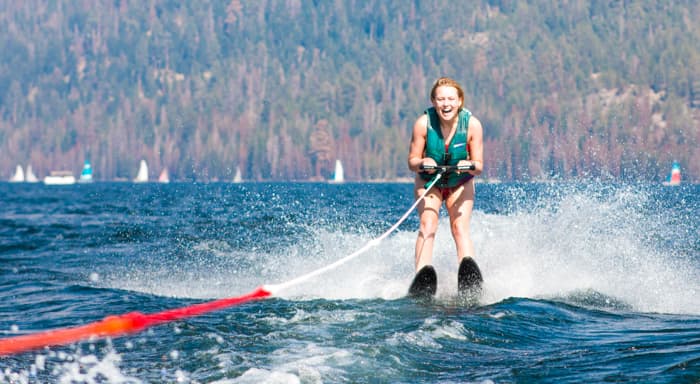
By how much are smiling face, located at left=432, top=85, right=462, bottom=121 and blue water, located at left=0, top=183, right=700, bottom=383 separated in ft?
6.02

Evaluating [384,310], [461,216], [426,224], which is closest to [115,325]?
[384,310]

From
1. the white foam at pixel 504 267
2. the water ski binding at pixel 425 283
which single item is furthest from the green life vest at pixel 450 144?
the white foam at pixel 504 267

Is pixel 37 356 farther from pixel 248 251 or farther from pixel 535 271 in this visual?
pixel 248 251

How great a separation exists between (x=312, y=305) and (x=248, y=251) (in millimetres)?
7083

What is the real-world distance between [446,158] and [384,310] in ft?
5.72

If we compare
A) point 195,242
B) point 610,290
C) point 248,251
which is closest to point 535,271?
point 610,290

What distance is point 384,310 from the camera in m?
8.73

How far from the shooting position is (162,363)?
22.6ft

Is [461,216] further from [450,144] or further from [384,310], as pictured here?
[384,310]

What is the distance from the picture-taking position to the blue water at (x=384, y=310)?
6613mm

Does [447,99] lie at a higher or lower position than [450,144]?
higher

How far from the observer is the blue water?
21.7 feet

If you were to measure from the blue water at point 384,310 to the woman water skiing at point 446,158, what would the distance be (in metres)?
0.42

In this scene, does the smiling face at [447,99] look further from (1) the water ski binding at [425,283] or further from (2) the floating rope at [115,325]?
(2) the floating rope at [115,325]
